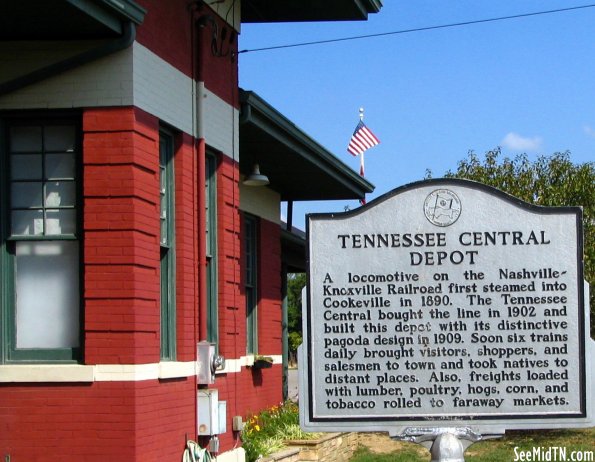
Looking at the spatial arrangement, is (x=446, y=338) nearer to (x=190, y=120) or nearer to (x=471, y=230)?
(x=471, y=230)

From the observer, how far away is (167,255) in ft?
34.4

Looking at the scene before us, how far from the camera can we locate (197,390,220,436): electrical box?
1077 cm

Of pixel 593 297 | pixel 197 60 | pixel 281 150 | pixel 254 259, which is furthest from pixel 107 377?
pixel 593 297

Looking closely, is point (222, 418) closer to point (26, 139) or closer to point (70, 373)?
point (70, 373)

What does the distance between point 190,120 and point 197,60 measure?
2.04ft

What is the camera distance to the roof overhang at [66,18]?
8.38 meters

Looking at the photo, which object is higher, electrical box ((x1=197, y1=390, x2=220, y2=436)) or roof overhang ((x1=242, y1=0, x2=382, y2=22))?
roof overhang ((x1=242, y1=0, x2=382, y2=22))

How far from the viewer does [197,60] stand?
11086 mm

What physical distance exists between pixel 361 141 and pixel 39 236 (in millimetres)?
14196

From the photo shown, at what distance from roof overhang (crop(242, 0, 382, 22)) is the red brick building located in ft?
9.31

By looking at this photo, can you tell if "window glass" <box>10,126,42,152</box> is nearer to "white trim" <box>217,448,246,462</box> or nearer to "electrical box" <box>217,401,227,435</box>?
"electrical box" <box>217,401,227,435</box>

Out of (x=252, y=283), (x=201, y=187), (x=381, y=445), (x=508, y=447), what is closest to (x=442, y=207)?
(x=201, y=187)

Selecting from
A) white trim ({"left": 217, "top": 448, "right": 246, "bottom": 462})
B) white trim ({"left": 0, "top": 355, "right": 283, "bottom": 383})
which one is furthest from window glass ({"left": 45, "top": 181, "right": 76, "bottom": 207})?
white trim ({"left": 217, "top": 448, "right": 246, "bottom": 462})

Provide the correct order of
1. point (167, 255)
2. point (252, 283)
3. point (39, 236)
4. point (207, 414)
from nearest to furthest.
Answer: point (39, 236) → point (167, 255) → point (207, 414) → point (252, 283)
